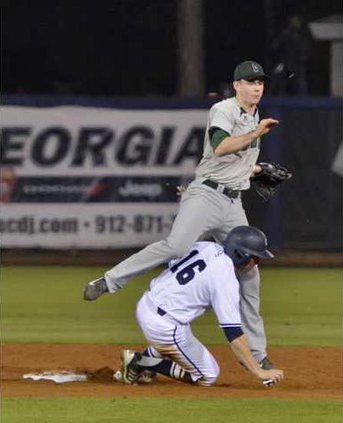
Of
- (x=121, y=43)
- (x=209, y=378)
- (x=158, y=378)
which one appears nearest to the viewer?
(x=209, y=378)

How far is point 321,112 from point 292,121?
15.0 inches

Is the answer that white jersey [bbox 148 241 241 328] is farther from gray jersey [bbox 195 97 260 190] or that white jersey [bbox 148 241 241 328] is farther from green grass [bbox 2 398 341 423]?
gray jersey [bbox 195 97 260 190]

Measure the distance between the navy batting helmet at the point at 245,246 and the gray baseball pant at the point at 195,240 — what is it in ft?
2.28

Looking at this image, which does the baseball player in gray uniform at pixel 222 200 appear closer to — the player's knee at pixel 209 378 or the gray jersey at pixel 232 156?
the gray jersey at pixel 232 156

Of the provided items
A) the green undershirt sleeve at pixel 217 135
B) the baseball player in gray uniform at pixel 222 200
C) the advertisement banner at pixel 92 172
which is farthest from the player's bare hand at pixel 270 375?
the advertisement banner at pixel 92 172

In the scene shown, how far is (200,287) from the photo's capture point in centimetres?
820

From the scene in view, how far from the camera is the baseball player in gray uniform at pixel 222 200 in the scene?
8908 mm

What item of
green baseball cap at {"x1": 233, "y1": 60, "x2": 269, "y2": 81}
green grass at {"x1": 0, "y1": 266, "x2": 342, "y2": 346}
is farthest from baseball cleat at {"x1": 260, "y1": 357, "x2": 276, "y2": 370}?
green grass at {"x1": 0, "y1": 266, "x2": 342, "y2": 346}

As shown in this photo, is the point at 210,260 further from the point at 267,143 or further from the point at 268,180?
the point at 267,143

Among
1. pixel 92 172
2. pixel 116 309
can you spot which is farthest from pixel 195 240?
pixel 92 172

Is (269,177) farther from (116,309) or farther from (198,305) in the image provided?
(116,309)

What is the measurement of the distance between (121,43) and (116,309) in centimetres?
903

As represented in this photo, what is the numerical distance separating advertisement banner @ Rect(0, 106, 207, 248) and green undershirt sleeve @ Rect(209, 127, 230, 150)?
826cm

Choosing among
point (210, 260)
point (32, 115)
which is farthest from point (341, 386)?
point (32, 115)
